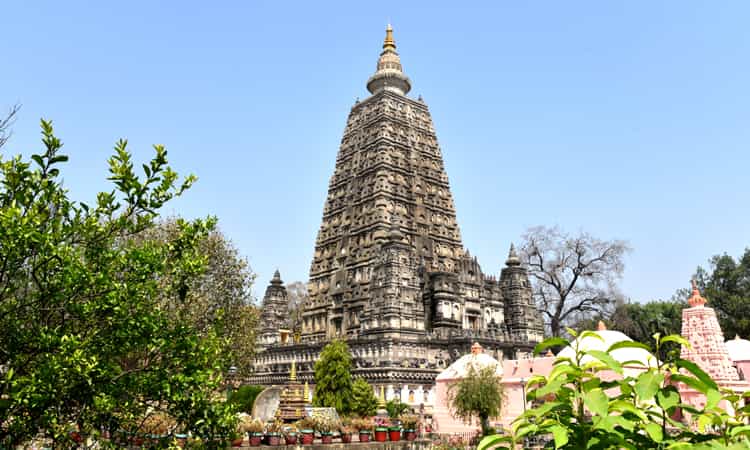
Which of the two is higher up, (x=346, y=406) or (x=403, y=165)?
(x=403, y=165)

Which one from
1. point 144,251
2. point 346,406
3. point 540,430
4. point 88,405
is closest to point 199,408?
point 88,405

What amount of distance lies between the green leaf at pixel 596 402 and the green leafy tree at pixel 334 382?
1232 inches

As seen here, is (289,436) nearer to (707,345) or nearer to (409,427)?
(409,427)

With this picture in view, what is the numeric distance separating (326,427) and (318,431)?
51cm

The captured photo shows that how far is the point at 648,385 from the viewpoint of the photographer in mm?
2629

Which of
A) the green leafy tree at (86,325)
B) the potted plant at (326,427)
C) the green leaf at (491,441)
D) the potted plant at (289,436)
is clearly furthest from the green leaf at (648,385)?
the potted plant at (326,427)

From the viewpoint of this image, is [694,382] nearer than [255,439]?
Yes

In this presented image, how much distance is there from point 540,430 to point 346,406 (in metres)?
31.7

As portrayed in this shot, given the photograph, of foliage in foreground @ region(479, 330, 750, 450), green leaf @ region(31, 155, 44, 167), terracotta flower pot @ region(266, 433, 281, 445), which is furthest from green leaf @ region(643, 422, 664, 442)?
terracotta flower pot @ region(266, 433, 281, 445)

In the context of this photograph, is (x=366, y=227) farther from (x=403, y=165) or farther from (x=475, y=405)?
(x=475, y=405)

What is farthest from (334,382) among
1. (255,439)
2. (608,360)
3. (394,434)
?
(608,360)

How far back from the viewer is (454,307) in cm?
4775

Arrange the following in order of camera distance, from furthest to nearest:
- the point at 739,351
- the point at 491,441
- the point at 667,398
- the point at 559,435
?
1. the point at 739,351
2. the point at 491,441
3. the point at 667,398
4. the point at 559,435

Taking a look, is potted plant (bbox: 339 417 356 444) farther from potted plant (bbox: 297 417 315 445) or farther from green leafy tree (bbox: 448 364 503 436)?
green leafy tree (bbox: 448 364 503 436)
